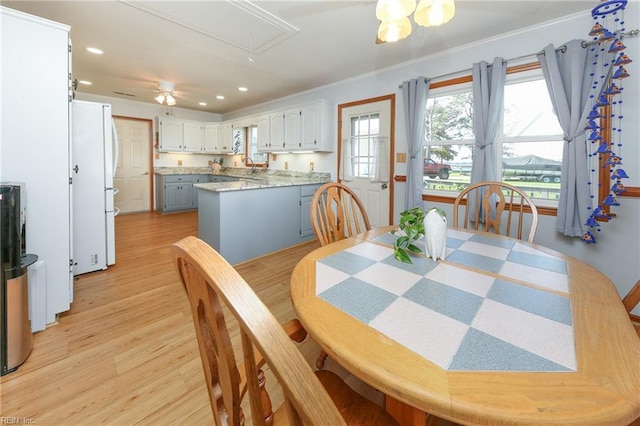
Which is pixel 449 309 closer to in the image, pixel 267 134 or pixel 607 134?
pixel 607 134

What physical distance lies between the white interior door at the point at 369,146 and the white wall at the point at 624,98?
0.12 meters

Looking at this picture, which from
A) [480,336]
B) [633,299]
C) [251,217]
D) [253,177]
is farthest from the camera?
[253,177]

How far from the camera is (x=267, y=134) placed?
494 cm

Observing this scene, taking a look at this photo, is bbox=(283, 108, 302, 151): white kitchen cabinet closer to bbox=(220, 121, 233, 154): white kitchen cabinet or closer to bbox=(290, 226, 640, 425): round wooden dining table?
bbox=(220, 121, 233, 154): white kitchen cabinet

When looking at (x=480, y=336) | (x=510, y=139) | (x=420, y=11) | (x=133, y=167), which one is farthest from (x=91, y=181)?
(x=510, y=139)

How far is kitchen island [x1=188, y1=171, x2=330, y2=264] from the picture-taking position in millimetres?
2998

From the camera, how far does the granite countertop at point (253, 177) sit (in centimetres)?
321

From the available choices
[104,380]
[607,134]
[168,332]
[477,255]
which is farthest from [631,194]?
[104,380]

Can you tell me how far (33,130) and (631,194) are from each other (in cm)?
412

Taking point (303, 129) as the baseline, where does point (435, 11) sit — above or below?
below

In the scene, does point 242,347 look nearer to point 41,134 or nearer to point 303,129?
point 41,134

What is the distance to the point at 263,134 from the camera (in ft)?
16.5

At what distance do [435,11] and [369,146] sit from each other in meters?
2.58

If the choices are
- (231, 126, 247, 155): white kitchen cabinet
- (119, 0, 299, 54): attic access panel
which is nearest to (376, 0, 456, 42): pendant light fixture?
(119, 0, 299, 54): attic access panel
